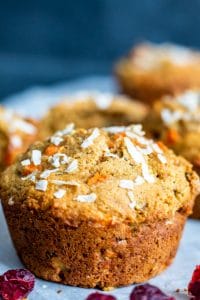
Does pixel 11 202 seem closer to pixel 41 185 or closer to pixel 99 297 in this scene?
pixel 41 185

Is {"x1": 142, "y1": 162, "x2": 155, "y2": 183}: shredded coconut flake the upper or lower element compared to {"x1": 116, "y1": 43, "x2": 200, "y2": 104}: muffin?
lower

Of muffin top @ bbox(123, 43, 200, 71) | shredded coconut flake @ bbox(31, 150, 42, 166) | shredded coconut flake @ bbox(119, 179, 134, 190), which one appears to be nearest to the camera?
shredded coconut flake @ bbox(119, 179, 134, 190)

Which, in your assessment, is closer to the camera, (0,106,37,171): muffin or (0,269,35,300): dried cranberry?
(0,269,35,300): dried cranberry

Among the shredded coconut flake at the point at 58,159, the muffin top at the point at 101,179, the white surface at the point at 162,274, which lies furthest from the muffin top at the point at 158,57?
the shredded coconut flake at the point at 58,159

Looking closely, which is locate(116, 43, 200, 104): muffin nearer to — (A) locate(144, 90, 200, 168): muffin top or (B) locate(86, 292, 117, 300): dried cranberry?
(A) locate(144, 90, 200, 168): muffin top

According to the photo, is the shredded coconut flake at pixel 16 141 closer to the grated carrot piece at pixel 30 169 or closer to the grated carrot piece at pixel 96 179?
the grated carrot piece at pixel 30 169

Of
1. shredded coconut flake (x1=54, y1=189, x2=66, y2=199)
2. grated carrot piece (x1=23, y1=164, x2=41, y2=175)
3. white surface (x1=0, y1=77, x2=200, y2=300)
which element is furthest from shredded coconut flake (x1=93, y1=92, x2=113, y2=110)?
shredded coconut flake (x1=54, y1=189, x2=66, y2=199)
